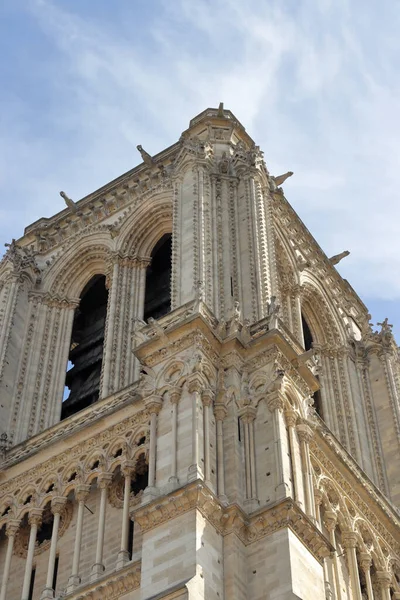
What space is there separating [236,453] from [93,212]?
14.7 m

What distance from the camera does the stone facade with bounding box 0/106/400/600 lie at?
887 inches

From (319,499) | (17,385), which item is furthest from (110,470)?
(17,385)

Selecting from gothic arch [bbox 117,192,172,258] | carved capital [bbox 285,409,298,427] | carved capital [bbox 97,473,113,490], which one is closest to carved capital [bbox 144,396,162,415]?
carved capital [bbox 97,473,113,490]

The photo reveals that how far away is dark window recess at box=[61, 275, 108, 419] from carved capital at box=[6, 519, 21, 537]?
677cm

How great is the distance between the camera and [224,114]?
119 feet

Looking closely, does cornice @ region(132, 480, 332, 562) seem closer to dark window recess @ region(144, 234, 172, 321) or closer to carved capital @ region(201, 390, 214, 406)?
carved capital @ region(201, 390, 214, 406)

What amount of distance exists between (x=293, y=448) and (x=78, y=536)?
14.0 feet

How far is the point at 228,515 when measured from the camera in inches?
888

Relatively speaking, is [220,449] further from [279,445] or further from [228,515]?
[228,515]

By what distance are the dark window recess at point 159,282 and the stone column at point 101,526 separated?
29.1ft

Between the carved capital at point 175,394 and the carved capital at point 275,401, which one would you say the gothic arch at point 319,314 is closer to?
the carved capital at point 275,401

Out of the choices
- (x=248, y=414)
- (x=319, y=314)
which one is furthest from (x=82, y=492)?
(x=319, y=314)

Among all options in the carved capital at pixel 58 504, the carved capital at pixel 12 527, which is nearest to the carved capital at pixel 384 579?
the carved capital at pixel 58 504

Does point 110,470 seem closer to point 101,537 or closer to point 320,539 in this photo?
point 101,537
